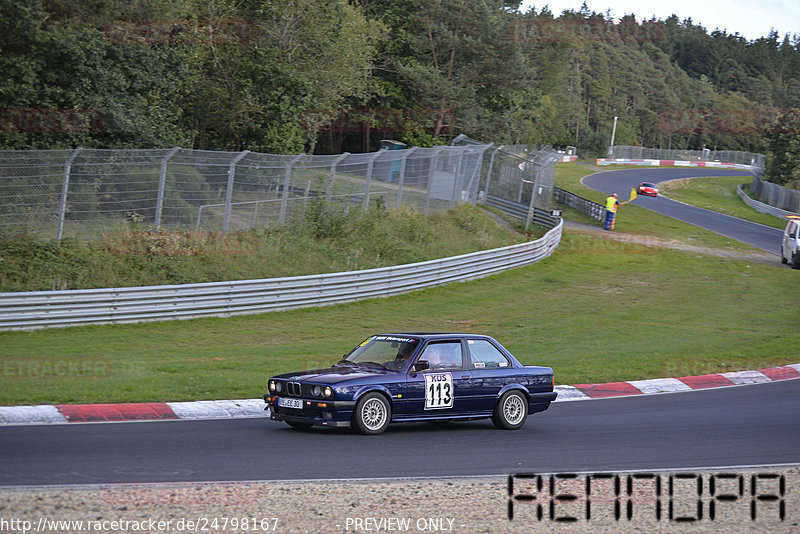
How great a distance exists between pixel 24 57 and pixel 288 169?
8124 mm

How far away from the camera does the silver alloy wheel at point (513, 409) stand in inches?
427

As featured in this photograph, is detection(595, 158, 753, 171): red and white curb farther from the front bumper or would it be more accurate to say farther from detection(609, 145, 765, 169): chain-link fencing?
the front bumper

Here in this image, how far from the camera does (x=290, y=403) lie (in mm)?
9648

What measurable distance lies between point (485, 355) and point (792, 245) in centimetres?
2675

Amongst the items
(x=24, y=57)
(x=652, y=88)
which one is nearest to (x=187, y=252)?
(x=24, y=57)

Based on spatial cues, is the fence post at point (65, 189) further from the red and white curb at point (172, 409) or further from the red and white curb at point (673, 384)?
the red and white curb at point (673, 384)

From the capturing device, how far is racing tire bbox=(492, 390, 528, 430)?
10.8 meters

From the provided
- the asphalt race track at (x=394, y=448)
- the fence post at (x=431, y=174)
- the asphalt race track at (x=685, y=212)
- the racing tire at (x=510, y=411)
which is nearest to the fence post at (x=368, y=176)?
the fence post at (x=431, y=174)

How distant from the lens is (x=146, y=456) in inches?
311

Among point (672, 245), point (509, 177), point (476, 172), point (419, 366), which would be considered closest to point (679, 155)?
point (672, 245)

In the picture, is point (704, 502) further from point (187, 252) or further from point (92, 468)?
point (187, 252)

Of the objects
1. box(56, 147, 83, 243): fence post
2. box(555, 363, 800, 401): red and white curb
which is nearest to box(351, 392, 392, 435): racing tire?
box(555, 363, 800, 401): red and white curb

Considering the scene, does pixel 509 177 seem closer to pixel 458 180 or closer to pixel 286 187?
pixel 458 180

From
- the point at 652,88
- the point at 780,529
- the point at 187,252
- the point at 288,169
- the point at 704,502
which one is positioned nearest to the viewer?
the point at 780,529
